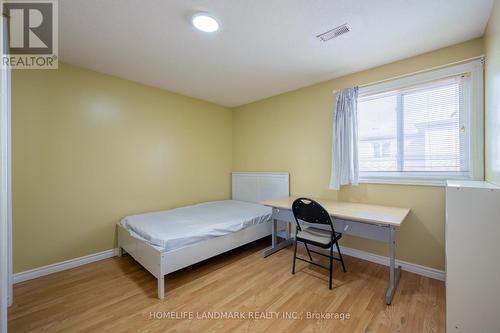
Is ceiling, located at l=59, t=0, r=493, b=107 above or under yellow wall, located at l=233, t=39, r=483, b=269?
above

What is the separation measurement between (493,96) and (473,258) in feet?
4.10

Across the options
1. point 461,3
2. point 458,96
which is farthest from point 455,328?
point 461,3

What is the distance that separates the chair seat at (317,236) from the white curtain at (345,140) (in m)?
0.70

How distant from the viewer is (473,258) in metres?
1.28

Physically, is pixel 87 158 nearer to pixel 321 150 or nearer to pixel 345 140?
pixel 321 150

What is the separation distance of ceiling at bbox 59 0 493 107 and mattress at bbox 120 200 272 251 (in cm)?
191

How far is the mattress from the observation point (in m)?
2.12

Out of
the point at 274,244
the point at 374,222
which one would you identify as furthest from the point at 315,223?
the point at 274,244

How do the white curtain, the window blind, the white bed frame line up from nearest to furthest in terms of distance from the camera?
1. the white bed frame
2. the window blind
3. the white curtain

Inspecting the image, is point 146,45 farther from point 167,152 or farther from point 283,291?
point 283,291

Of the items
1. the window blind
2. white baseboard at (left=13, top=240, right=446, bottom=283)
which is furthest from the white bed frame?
the window blind

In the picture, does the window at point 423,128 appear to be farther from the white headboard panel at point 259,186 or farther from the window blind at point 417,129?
the white headboard panel at point 259,186

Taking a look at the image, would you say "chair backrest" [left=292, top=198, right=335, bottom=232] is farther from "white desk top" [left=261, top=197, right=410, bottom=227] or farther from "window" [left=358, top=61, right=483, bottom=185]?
"window" [left=358, top=61, right=483, bottom=185]

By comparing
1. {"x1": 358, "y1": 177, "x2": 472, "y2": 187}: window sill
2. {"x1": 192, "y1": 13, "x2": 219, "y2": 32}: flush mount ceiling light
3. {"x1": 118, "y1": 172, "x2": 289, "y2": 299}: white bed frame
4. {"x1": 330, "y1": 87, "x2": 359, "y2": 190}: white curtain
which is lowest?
{"x1": 118, "y1": 172, "x2": 289, "y2": 299}: white bed frame
